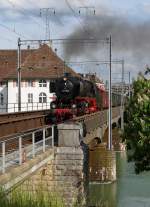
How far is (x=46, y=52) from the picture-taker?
93.4 metres

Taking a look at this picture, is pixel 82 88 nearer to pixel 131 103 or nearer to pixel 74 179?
pixel 74 179

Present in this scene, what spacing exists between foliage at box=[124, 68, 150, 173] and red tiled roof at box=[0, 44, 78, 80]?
68.3 meters

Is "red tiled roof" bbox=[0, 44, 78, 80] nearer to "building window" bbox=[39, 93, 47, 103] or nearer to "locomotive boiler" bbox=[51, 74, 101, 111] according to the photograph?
"building window" bbox=[39, 93, 47, 103]

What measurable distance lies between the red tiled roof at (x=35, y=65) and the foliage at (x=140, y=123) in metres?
68.3

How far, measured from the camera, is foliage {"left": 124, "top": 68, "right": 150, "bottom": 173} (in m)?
16.2

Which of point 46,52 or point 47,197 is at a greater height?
point 46,52

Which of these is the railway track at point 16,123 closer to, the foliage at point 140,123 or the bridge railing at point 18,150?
the bridge railing at point 18,150

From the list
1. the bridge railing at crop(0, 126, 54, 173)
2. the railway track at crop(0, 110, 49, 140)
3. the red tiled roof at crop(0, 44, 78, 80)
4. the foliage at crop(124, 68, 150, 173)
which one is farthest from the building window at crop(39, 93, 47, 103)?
the foliage at crop(124, 68, 150, 173)

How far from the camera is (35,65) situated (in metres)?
89.8

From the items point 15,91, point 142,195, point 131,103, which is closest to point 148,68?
point 131,103

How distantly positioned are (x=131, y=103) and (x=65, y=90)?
16.2 meters

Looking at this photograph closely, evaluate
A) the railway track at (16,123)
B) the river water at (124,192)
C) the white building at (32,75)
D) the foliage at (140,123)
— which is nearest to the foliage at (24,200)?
the foliage at (140,123)

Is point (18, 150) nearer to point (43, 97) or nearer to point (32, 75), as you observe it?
point (32, 75)

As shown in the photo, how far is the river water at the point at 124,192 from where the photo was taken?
32.0m
